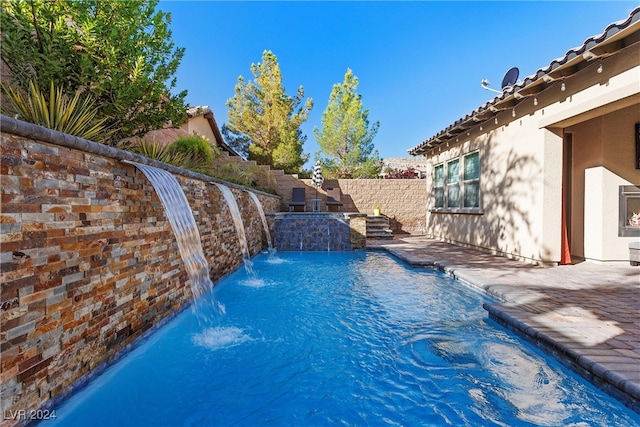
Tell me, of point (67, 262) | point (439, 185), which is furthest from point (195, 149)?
point (439, 185)

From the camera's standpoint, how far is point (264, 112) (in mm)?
21469

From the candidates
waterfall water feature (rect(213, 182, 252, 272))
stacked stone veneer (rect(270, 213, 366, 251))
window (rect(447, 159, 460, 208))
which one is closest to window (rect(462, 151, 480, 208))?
window (rect(447, 159, 460, 208))

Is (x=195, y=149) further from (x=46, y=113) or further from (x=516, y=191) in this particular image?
(x=516, y=191)

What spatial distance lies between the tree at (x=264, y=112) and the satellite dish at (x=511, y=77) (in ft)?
44.9

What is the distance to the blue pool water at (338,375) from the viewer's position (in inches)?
85.7

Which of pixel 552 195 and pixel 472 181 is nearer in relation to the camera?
pixel 552 195

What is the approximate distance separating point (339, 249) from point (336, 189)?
4998 mm

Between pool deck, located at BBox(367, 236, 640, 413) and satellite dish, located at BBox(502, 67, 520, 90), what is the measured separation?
4803mm

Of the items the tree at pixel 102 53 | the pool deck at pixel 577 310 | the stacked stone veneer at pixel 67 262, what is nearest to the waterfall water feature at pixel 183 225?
the stacked stone veneer at pixel 67 262

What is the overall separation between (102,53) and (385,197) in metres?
12.1

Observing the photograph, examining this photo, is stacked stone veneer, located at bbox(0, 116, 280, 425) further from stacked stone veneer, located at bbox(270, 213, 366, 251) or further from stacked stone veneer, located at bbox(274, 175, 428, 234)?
stacked stone veneer, located at bbox(274, 175, 428, 234)

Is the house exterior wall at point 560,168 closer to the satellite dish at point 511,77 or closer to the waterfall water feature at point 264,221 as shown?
the satellite dish at point 511,77

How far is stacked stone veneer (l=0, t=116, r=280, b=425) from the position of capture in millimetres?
1795

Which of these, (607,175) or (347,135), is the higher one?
(347,135)
